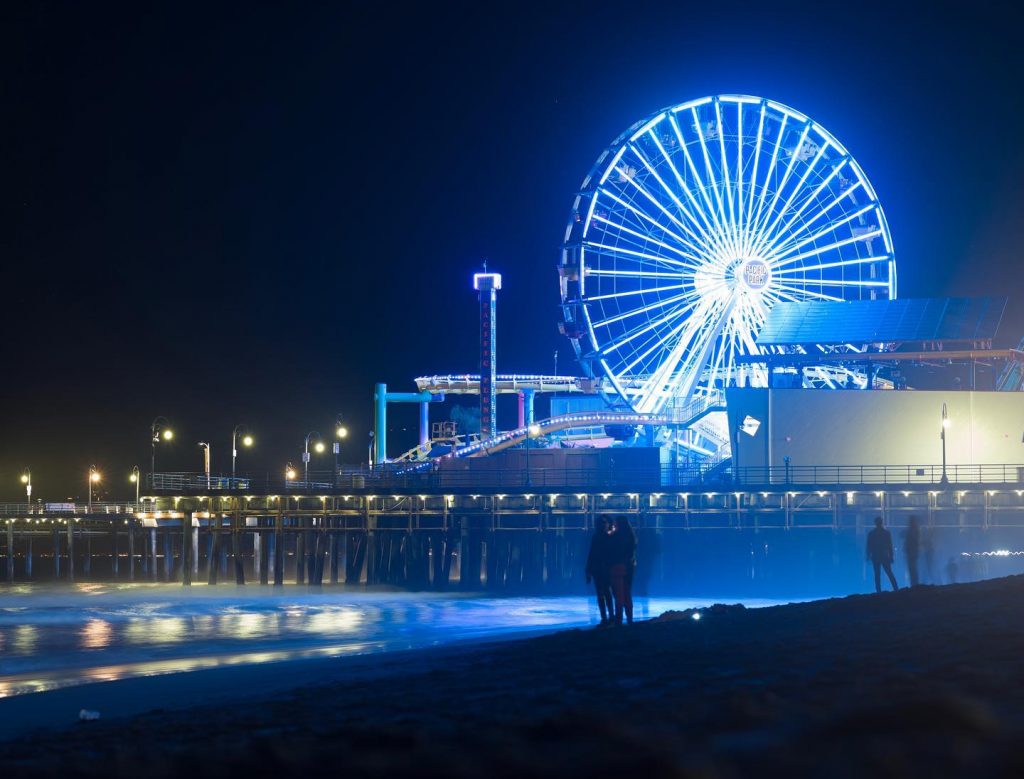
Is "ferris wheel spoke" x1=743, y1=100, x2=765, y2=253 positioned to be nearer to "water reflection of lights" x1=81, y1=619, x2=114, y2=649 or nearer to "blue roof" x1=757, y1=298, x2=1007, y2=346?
"blue roof" x1=757, y1=298, x2=1007, y2=346

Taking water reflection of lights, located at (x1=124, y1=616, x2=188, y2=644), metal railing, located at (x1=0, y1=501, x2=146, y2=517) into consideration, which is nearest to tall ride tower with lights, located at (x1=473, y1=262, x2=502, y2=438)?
metal railing, located at (x1=0, y1=501, x2=146, y2=517)

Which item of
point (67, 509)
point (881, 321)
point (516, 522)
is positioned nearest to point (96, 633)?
point (516, 522)

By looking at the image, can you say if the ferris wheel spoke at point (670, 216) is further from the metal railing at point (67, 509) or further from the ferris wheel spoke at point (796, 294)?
the metal railing at point (67, 509)

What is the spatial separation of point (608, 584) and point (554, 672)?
25.0ft

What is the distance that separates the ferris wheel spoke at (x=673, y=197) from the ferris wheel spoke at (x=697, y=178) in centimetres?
70

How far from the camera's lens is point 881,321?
62.6 metres

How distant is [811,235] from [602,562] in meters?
46.8

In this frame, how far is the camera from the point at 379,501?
57.8 m

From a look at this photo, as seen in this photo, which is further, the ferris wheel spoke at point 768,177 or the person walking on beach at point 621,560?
the ferris wheel spoke at point 768,177

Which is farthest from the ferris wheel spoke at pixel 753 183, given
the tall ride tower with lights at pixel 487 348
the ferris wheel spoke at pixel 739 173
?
the tall ride tower with lights at pixel 487 348

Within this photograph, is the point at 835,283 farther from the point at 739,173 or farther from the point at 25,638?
the point at 25,638

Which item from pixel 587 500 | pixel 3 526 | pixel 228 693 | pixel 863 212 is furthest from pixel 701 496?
pixel 3 526

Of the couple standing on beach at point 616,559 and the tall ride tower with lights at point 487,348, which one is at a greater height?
the tall ride tower with lights at point 487,348

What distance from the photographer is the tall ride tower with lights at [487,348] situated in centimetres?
9406
